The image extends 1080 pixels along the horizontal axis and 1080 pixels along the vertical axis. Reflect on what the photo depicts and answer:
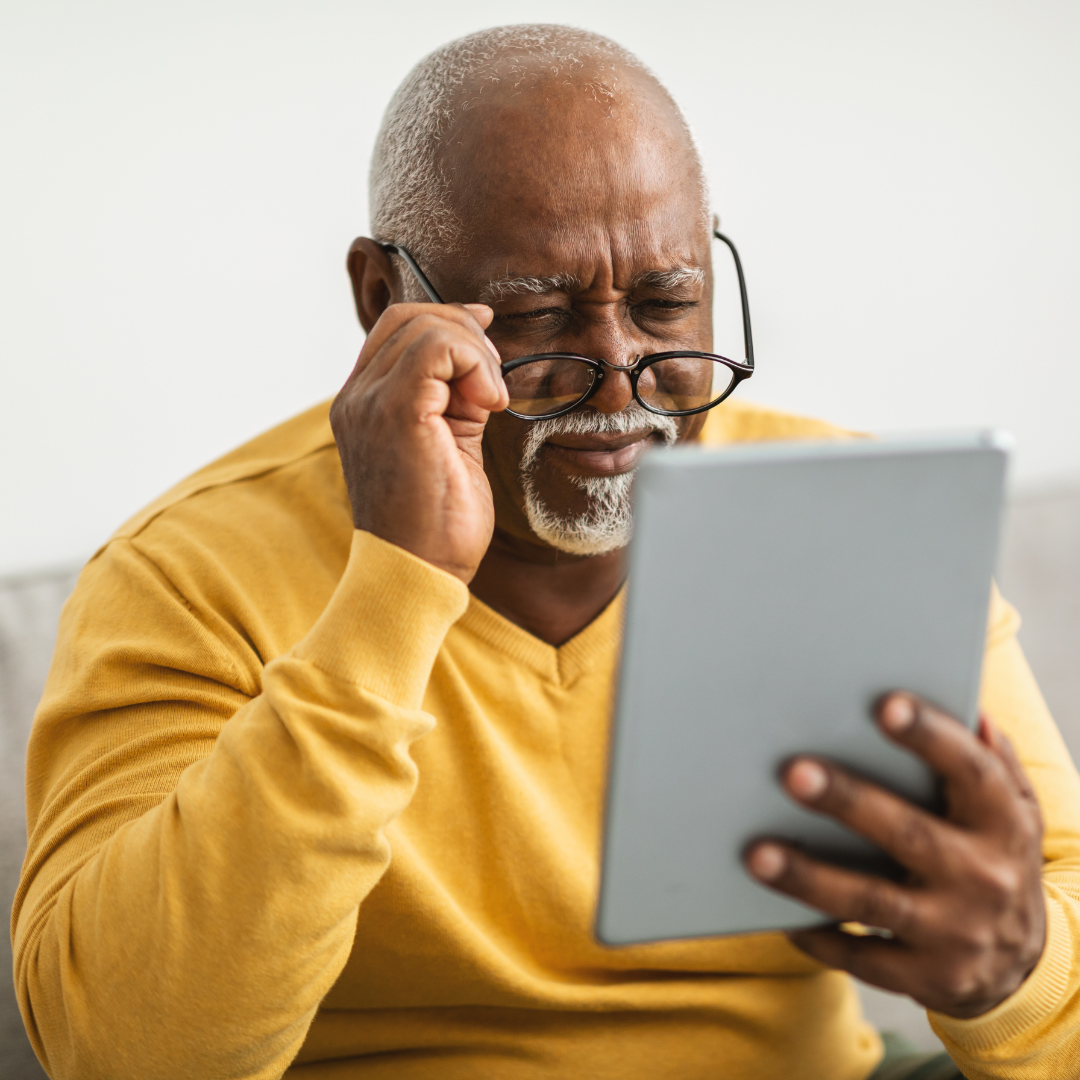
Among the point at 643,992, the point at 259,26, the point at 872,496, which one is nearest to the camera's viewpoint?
the point at 872,496

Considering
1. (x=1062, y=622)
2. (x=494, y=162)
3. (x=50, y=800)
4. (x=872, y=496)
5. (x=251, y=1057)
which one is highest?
(x=494, y=162)

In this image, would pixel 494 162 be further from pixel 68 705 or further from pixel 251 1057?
pixel 251 1057

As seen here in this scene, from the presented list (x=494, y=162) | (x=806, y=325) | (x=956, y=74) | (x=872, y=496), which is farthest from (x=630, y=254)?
(x=956, y=74)

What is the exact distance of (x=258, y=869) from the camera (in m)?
0.83

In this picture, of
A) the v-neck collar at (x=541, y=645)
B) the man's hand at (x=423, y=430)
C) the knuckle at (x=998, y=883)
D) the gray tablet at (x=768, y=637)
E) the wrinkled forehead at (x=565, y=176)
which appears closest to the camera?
the gray tablet at (x=768, y=637)

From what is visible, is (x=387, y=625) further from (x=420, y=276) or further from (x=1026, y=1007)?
(x=1026, y=1007)

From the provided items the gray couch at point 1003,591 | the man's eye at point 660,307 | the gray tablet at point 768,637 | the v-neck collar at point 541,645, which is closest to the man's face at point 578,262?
the man's eye at point 660,307

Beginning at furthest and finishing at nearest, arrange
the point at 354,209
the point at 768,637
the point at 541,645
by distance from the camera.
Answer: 1. the point at 354,209
2. the point at 541,645
3. the point at 768,637

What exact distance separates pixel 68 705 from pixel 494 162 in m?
0.66

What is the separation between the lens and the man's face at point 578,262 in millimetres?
1105

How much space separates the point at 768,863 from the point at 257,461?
88cm

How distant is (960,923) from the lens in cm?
76

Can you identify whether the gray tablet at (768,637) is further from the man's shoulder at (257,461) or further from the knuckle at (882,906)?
the man's shoulder at (257,461)

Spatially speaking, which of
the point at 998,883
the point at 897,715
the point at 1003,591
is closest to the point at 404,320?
the point at 897,715
